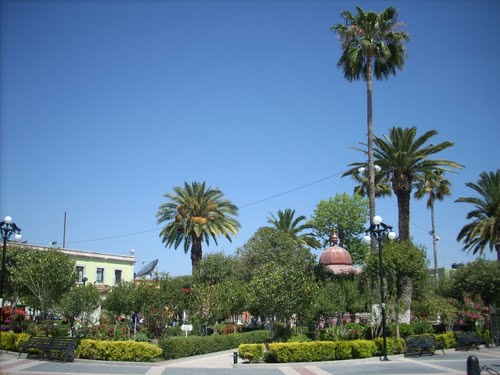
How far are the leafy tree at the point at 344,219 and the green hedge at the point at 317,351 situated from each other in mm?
42481

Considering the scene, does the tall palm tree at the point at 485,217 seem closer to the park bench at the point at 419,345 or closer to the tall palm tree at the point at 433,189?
the tall palm tree at the point at 433,189

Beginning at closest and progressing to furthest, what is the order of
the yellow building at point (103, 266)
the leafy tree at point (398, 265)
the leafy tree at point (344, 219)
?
the leafy tree at point (398, 265) < the yellow building at point (103, 266) < the leafy tree at point (344, 219)

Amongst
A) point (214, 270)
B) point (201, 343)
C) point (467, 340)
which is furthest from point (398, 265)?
point (214, 270)

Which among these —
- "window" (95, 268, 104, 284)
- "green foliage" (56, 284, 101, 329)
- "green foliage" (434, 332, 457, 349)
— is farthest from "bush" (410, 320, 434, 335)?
"window" (95, 268, 104, 284)

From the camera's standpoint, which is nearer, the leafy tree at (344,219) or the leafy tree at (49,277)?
the leafy tree at (49,277)

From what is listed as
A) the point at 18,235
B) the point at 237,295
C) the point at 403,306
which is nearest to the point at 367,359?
the point at 403,306

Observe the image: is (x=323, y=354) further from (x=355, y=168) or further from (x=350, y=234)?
(x=350, y=234)

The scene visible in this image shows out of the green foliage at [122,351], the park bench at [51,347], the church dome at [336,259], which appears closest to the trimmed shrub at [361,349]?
the green foliage at [122,351]

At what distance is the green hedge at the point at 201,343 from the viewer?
74.4 feet

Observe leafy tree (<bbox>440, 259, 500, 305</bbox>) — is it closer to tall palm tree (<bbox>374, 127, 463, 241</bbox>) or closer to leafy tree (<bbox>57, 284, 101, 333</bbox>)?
tall palm tree (<bbox>374, 127, 463, 241</bbox>)

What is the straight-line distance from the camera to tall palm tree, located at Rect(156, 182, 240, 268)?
142 feet

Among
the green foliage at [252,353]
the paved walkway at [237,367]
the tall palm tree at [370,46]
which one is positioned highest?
the tall palm tree at [370,46]

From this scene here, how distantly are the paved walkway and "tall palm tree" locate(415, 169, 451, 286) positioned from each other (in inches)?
560

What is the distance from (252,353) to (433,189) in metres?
39.9
